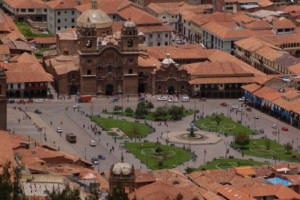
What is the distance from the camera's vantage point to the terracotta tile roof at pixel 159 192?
101625 mm

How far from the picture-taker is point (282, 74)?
164 metres

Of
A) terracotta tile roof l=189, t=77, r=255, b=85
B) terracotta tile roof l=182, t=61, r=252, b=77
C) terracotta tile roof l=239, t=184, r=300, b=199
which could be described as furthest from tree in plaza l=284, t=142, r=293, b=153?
terracotta tile roof l=182, t=61, r=252, b=77

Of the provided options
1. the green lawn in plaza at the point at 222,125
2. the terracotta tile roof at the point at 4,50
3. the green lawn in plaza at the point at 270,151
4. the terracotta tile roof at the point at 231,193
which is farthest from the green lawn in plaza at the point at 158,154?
the terracotta tile roof at the point at 4,50

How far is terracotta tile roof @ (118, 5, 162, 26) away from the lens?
187000 mm

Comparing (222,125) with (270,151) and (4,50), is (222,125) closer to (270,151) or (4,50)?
(270,151)

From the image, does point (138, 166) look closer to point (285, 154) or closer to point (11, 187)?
point (285, 154)

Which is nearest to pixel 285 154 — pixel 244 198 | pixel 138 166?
pixel 138 166

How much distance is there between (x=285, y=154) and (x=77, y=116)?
28535 millimetres

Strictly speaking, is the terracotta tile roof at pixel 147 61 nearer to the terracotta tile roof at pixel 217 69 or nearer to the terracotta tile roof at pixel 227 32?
the terracotta tile roof at pixel 217 69

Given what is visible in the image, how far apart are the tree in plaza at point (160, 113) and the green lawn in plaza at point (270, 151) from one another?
14.2 m

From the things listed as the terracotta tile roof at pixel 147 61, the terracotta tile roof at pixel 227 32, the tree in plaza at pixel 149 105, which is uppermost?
the terracotta tile roof at pixel 227 32

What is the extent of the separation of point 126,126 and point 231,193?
37820 mm

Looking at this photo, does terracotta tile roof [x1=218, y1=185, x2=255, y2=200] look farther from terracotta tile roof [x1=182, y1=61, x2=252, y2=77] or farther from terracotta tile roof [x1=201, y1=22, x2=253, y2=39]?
terracotta tile roof [x1=201, y1=22, x2=253, y2=39]

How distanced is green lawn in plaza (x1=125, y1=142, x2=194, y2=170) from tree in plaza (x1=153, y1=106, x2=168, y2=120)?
11.8 m
